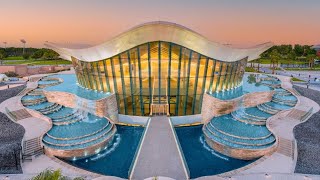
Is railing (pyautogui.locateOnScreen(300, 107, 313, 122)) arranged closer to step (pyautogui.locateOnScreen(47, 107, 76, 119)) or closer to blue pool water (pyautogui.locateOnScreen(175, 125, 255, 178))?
blue pool water (pyautogui.locateOnScreen(175, 125, 255, 178))

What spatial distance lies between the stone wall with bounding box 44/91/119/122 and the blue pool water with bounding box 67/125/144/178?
4.06 m

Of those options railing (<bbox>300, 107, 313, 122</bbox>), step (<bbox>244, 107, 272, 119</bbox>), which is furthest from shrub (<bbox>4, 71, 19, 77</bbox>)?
railing (<bbox>300, 107, 313, 122</bbox>)

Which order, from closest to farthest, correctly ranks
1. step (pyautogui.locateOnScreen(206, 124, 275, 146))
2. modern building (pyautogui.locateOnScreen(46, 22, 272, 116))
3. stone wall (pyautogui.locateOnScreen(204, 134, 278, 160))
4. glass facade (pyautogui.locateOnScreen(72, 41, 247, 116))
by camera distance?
1. stone wall (pyautogui.locateOnScreen(204, 134, 278, 160))
2. step (pyautogui.locateOnScreen(206, 124, 275, 146))
3. modern building (pyautogui.locateOnScreen(46, 22, 272, 116))
4. glass facade (pyautogui.locateOnScreen(72, 41, 247, 116))

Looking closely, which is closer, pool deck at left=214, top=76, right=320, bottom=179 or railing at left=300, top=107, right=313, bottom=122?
pool deck at left=214, top=76, right=320, bottom=179

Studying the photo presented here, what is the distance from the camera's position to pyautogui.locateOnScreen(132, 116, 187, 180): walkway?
48.3 ft

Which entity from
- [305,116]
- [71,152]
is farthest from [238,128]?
[71,152]

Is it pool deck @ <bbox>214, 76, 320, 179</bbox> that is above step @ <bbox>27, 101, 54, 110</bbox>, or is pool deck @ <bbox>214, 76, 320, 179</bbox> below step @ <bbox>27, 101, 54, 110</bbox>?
below

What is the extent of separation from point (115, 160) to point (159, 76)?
35.1 ft

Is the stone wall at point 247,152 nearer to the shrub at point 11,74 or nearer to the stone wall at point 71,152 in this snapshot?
the stone wall at point 71,152

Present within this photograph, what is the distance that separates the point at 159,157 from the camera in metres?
16.3

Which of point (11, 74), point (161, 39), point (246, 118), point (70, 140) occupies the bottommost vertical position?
point (70, 140)

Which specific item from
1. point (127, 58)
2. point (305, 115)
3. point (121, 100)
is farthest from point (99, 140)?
point (305, 115)

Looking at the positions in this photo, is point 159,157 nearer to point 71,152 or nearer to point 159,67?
point 71,152

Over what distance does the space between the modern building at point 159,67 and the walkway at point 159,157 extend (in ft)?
17.2
